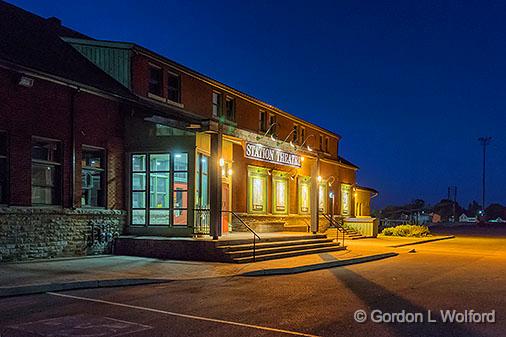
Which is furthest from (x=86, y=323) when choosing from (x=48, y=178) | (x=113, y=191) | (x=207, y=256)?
(x=113, y=191)

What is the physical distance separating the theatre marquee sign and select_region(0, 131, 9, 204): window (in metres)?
9.48

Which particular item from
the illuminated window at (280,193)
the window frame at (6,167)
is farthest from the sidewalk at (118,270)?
the illuminated window at (280,193)

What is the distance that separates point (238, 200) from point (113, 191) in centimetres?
873

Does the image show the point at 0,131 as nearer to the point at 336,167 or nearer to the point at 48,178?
the point at 48,178

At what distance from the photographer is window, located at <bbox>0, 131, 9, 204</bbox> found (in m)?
15.1

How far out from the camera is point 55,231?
1644cm

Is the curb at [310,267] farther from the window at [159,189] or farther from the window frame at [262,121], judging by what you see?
the window frame at [262,121]

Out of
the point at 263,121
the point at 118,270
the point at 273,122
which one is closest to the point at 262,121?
the point at 263,121

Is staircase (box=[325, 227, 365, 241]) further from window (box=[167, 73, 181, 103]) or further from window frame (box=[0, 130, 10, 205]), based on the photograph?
window frame (box=[0, 130, 10, 205])

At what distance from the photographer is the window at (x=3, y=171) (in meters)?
15.1

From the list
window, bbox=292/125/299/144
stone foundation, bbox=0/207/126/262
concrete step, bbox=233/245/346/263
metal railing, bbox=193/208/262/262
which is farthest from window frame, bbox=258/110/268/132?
stone foundation, bbox=0/207/126/262

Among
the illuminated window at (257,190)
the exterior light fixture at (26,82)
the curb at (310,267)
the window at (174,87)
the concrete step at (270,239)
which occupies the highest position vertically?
the window at (174,87)

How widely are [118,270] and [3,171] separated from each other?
4.77 m

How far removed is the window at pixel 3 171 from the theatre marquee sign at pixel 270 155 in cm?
948
